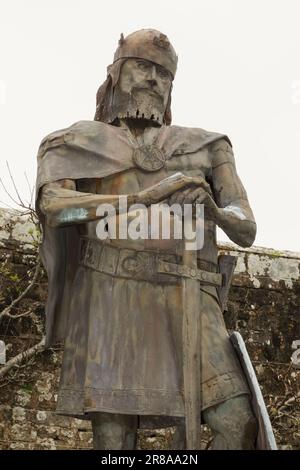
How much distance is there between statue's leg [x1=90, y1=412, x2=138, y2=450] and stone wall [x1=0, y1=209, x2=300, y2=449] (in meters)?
3.13

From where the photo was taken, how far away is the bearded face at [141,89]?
15.5 feet

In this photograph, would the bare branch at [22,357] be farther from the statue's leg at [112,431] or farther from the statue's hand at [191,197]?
the statue's hand at [191,197]

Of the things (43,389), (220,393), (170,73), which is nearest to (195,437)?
(220,393)

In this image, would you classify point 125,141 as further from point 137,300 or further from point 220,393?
point 220,393

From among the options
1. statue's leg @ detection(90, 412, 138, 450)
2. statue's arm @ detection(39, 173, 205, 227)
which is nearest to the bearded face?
statue's arm @ detection(39, 173, 205, 227)

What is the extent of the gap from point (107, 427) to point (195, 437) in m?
0.42

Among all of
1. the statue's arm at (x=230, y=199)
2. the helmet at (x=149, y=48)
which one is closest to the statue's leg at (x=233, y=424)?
the statue's arm at (x=230, y=199)

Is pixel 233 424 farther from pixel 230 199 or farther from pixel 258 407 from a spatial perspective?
pixel 230 199

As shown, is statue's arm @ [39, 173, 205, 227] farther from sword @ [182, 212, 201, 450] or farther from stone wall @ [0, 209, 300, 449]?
stone wall @ [0, 209, 300, 449]

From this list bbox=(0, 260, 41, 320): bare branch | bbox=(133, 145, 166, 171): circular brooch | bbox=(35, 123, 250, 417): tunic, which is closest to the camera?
bbox=(35, 123, 250, 417): tunic

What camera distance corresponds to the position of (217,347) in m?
4.21

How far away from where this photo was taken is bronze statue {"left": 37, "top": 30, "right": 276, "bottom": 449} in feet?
13.5

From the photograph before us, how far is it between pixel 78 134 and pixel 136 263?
0.74 metres

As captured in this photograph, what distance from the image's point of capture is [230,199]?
4625 mm
